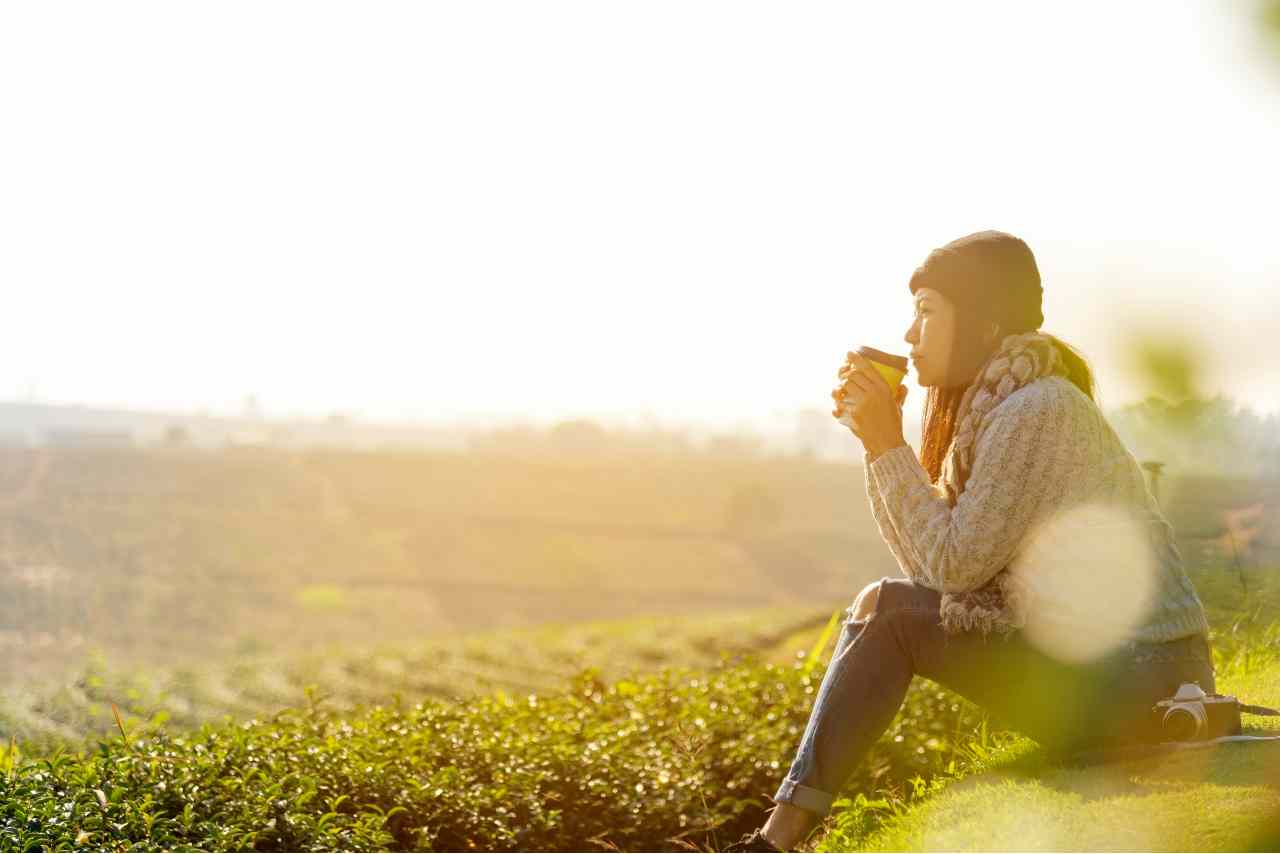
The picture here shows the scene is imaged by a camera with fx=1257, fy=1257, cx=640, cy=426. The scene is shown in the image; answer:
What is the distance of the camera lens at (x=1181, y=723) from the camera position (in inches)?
135

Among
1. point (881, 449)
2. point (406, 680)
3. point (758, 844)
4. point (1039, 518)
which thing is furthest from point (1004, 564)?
point (406, 680)

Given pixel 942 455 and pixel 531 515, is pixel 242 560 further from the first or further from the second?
pixel 942 455

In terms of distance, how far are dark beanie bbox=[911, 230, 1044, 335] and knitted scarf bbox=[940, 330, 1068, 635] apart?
3.1 inches

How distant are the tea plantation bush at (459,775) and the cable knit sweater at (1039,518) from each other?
1.61m

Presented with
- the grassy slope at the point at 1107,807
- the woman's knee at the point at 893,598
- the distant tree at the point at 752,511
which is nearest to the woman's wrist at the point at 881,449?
the woman's knee at the point at 893,598

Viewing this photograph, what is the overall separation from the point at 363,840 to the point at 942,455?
235cm

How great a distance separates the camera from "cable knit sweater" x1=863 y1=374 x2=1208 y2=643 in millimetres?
3445

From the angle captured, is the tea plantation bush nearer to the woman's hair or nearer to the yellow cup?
the woman's hair

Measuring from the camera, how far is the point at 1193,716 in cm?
343

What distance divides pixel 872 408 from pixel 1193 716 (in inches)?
47.7

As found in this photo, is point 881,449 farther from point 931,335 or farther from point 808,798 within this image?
point 808,798

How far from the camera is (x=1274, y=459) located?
7.30m

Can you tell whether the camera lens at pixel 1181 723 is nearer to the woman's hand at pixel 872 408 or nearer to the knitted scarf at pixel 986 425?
the knitted scarf at pixel 986 425

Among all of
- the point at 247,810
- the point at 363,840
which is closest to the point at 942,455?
the point at 363,840
